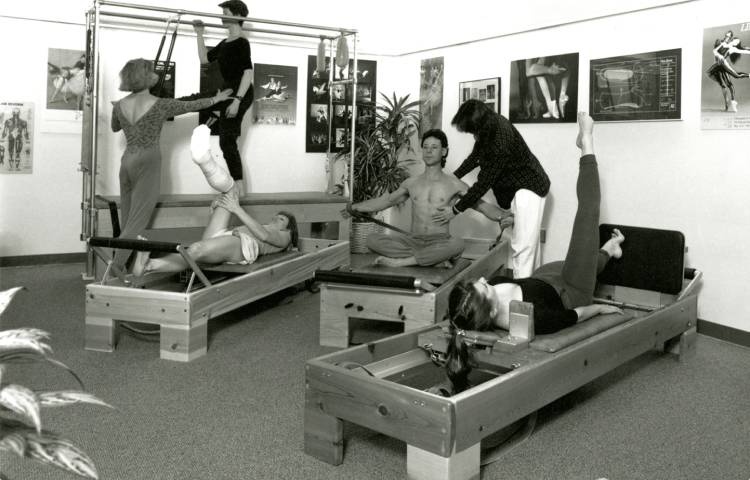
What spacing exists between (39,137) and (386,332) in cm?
348

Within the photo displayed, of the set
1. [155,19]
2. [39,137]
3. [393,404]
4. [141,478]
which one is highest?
[155,19]

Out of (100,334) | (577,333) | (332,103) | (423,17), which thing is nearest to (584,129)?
(577,333)

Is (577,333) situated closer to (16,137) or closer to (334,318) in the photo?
(334,318)

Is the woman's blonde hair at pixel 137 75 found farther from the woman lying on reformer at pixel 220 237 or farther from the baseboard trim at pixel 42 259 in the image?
the baseboard trim at pixel 42 259

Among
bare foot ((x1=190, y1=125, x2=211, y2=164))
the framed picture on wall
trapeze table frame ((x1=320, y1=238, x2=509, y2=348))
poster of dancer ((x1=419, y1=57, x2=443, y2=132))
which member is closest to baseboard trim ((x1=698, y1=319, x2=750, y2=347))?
trapeze table frame ((x1=320, y1=238, x2=509, y2=348))

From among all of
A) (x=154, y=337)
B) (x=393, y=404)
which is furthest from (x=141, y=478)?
(x=154, y=337)

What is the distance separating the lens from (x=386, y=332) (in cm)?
436

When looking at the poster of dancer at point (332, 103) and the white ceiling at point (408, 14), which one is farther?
the poster of dancer at point (332, 103)

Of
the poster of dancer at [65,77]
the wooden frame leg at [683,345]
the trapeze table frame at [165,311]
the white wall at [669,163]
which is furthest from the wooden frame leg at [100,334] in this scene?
the white wall at [669,163]

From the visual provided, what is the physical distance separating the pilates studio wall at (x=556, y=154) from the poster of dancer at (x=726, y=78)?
48 mm

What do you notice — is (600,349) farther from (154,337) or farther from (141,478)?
(154,337)

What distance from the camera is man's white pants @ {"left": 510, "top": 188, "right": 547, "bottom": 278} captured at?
4.77 metres

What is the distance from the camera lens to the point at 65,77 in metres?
5.82

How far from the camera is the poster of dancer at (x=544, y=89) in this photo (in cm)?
524
